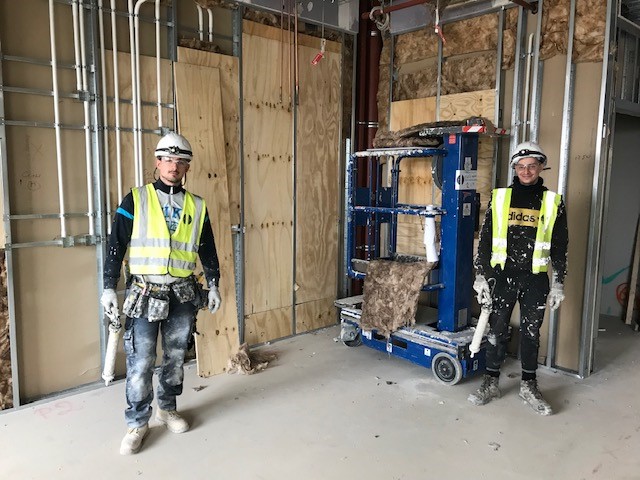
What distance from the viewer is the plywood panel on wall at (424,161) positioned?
4027 mm

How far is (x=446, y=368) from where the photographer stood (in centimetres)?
349

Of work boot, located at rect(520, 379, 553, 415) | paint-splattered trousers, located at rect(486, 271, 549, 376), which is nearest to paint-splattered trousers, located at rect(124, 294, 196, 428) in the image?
→ paint-splattered trousers, located at rect(486, 271, 549, 376)

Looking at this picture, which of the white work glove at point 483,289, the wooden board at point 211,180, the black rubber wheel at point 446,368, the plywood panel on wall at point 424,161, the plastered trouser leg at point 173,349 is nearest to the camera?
the plastered trouser leg at point 173,349

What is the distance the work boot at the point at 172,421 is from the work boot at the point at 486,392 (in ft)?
5.74

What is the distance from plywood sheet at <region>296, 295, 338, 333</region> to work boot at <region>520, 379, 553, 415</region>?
6.40ft

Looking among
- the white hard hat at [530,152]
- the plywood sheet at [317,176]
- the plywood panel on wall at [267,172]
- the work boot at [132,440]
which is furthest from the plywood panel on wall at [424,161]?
the work boot at [132,440]

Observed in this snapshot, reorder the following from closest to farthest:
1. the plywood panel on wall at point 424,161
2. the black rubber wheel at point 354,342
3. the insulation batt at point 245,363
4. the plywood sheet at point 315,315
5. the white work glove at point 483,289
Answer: the white work glove at point 483,289 < the insulation batt at point 245,363 < the plywood panel on wall at point 424,161 < the black rubber wheel at point 354,342 < the plywood sheet at point 315,315

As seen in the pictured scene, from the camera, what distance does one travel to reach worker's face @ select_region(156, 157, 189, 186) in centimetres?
266

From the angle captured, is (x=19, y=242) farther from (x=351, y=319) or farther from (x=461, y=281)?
(x=461, y=281)

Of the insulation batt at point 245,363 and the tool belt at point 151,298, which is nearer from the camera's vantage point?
the tool belt at point 151,298

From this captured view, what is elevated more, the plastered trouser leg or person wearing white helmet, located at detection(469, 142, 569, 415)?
person wearing white helmet, located at detection(469, 142, 569, 415)

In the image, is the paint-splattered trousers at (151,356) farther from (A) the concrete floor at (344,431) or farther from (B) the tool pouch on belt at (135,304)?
(A) the concrete floor at (344,431)

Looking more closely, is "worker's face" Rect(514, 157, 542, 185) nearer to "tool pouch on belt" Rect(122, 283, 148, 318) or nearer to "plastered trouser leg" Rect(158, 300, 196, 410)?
"plastered trouser leg" Rect(158, 300, 196, 410)

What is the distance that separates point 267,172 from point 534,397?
2535mm
